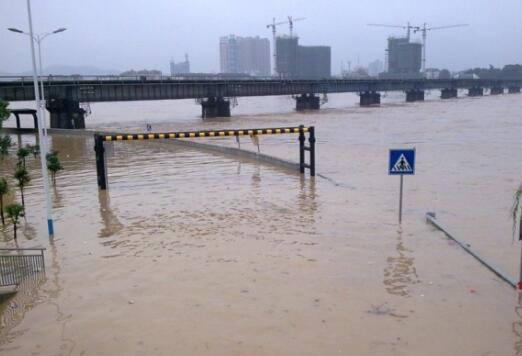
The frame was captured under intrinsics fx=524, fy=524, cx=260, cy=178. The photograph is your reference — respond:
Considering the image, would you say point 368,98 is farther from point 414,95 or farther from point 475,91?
point 475,91

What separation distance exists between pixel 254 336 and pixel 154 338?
5.16 ft

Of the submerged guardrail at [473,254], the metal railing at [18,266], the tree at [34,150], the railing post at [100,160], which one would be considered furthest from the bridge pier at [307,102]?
the metal railing at [18,266]

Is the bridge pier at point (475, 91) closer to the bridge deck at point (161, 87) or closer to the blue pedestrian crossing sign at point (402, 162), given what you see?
the bridge deck at point (161, 87)

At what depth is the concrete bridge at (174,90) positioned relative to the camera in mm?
59500

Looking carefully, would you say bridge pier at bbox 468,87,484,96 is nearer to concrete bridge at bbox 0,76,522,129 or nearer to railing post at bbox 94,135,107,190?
concrete bridge at bbox 0,76,522,129

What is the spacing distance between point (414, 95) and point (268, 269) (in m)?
122

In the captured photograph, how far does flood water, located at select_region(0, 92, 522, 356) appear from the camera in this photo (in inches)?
321

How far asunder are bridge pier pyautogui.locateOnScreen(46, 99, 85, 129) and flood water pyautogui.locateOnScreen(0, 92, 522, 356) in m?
39.3

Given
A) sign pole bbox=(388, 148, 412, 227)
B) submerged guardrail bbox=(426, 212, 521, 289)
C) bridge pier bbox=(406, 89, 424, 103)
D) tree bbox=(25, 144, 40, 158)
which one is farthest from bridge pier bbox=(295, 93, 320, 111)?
sign pole bbox=(388, 148, 412, 227)

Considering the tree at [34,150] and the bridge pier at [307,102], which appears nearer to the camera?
the tree at [34,150]

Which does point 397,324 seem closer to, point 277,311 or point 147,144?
point 277,311

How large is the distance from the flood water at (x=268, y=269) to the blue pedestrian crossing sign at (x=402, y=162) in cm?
159

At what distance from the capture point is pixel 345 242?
12.9 m

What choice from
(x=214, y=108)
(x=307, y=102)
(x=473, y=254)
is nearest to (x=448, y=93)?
(x=307, y=102)
